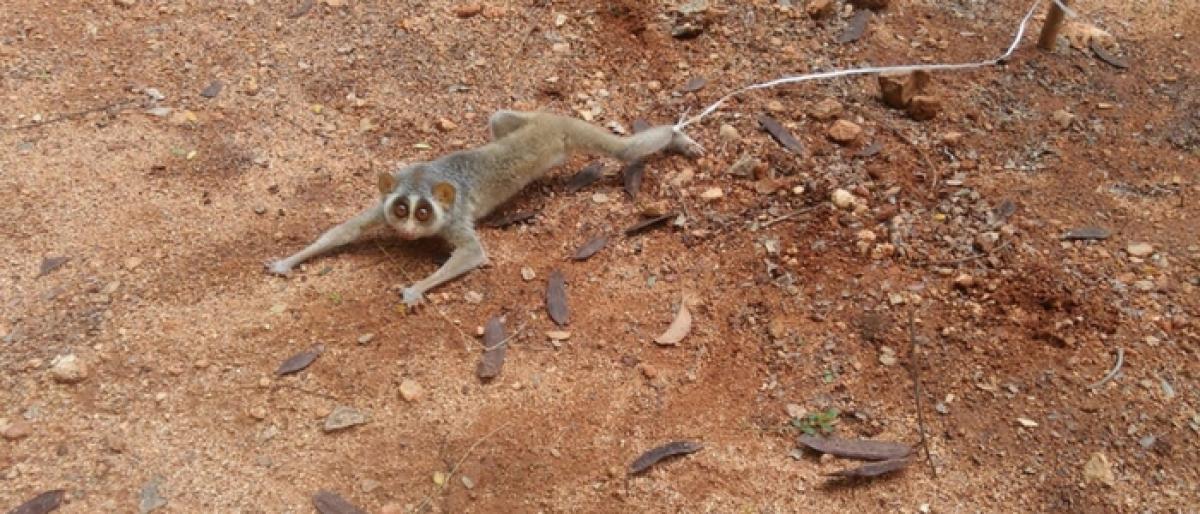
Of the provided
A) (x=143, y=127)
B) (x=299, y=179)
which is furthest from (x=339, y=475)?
(x=143, y=127)

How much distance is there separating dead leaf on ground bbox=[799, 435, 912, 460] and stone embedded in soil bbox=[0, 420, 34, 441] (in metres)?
3.51

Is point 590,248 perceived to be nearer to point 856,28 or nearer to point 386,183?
point 386,183

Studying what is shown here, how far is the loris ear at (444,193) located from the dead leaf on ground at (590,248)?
0.76m

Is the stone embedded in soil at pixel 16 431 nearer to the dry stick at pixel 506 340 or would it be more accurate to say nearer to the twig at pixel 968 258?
the dry stick at pixel 506 340

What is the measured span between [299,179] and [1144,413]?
4737mm

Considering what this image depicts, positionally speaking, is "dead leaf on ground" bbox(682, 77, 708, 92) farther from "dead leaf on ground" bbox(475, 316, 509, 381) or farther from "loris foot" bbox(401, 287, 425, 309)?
"loris foot" bbox(401, 287, 425, 309)

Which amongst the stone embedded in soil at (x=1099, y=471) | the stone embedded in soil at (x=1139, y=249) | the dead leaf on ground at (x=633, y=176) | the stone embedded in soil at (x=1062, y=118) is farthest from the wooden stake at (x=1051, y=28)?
the stone embedded in soil at (x=1099, y=471)

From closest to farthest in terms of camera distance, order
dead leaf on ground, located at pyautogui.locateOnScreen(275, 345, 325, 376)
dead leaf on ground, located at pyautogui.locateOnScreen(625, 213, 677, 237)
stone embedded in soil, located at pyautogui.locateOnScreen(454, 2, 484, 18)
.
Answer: dead leaf on ground, located at pyautogui.locateOnScreen(275, 345, 325, 376) → dead leaf on ground, located at pyautogui.locateOnScreen(625, 213, 677, 237) → stone embedded in soil, located at pyautogui.locateOnScreen(454, 2, 484, 18)

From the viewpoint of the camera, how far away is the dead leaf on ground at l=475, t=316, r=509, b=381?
4.24 meters

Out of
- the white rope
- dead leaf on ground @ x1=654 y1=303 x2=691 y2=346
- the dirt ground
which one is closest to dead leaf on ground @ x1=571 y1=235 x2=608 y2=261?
the dirt ground

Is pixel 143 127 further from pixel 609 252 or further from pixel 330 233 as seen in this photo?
pixel 609 252

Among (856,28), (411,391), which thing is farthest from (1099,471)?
(856,28)

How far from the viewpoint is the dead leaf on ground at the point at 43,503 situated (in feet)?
12.0

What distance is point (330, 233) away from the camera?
489 cm
